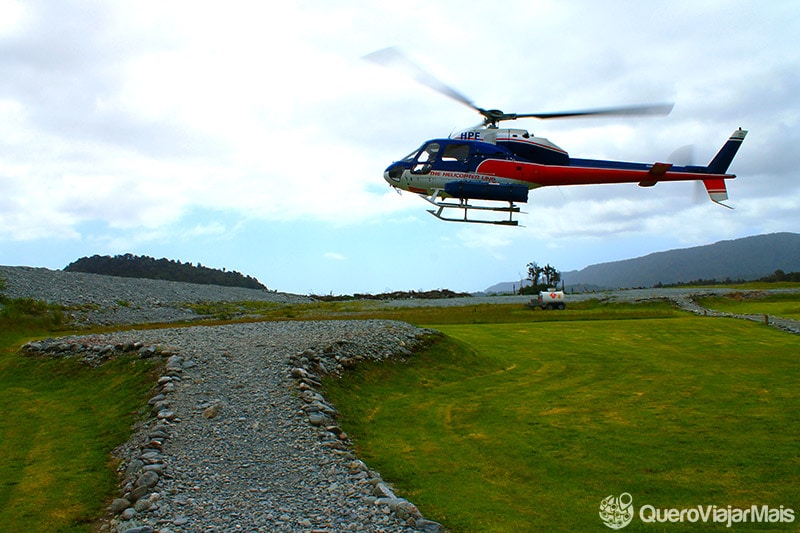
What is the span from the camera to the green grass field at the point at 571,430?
31.6ft

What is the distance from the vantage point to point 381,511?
911 cm

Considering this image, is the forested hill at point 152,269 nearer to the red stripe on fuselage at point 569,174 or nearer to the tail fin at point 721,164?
the red stripe on fuselage at point 569,174

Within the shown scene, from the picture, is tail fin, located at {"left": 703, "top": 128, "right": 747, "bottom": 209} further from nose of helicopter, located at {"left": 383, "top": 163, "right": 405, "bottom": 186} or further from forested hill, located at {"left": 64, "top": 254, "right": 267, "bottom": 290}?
forested hill, located at {"left": 64, "top": 254, "right": 267, "bottom": 290}

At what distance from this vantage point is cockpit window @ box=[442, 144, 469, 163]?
23.6m

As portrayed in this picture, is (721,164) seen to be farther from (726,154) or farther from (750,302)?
(750,302)

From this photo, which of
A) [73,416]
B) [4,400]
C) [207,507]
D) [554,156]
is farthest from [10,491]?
[554,156]

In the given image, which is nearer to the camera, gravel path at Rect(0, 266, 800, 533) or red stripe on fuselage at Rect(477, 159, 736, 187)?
gravel path at Rect(0, 266, 800, 533)

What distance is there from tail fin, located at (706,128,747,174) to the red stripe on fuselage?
0.28 meters

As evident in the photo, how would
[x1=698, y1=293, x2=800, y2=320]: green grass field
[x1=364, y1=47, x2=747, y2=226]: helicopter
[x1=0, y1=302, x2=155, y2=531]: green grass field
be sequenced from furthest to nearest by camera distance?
[x1=698, y1=293, x2=800, y2=320]: green grass field, [x1=364, y1=47, x2=747, y2=226]: helicopter, [x1=0, y1=302, x2=155, y2=531]: green grass field

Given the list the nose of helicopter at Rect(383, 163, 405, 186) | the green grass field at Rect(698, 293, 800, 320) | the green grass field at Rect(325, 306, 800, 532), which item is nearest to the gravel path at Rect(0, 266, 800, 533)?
the green grass field at Rect(325, 306, 800, 532)

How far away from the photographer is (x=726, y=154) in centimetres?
2367

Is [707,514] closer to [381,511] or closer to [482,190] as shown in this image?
[381,511]

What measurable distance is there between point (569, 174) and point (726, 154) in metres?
6.29

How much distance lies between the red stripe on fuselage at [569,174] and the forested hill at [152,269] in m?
94.4
